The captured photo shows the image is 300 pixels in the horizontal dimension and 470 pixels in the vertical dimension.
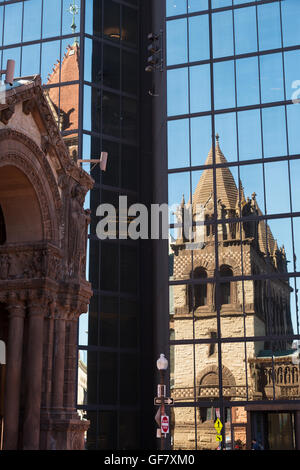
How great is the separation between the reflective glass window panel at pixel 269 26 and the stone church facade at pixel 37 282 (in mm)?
24887

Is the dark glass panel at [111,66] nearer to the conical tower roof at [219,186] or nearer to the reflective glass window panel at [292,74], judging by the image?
the conical tower roof at [219,186]

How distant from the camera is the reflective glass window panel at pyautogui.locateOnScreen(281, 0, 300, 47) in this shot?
139 ft

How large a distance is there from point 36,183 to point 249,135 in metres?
24.1

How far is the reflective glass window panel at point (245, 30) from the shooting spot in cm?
4303

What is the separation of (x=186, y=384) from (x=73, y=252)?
2080 centimetres

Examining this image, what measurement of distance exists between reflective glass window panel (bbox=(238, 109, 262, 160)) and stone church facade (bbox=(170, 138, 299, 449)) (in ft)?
4.72

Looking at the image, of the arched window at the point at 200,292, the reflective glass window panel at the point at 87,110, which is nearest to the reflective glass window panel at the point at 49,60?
the reflective glass window panel at the point at 87,110

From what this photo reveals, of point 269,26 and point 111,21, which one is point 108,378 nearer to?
point 269,26

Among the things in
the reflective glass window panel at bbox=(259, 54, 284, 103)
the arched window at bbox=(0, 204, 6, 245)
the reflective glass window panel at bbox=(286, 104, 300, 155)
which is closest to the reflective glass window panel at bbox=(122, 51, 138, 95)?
the reflective glass window panel at bbox=(259, 54, 284, 103)

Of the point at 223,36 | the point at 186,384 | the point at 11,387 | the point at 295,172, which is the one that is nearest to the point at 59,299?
the point at 11,387

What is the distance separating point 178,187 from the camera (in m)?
43.3

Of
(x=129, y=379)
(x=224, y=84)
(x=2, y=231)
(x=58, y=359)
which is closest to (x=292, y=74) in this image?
(x=224, y=84)

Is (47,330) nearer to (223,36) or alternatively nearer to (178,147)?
(178,147)

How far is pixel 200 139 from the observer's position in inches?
1704
